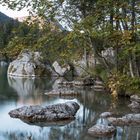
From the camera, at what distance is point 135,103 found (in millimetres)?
22969

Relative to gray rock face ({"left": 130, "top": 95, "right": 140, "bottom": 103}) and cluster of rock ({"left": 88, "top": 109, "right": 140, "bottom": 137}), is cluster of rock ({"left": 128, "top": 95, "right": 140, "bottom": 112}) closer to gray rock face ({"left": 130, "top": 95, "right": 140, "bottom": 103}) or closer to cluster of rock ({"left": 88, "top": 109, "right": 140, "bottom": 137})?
gray rock face ({"left": 130, "top": 95, "right": 140, "bottom": 103})

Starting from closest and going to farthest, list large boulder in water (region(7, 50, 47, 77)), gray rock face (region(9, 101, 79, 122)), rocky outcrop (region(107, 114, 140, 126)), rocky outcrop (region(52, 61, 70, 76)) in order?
1. rocky outcrop (region(107, 114, 140, 126))
2. gray rock face (region(9, 101, 79, 122))
3. rocky outcrop (region(52, 61, 70, 76))
4. large boulder in water (region(7, 50, 47, 77))

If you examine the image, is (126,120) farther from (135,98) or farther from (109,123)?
(135,98)

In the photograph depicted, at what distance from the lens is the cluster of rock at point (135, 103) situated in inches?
852

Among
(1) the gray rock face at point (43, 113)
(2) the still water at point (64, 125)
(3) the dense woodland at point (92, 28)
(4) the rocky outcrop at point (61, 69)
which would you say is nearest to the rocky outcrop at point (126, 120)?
(2) the still water at point (64, 125)

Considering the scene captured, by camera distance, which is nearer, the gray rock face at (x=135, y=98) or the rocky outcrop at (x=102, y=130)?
the rocky outcrop at (x=102, y=130)

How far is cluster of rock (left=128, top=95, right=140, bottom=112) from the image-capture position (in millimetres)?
21641

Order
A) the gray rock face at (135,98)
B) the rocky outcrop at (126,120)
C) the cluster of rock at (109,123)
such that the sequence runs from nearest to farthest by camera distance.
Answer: the cluster of rock at (109,123)
the rocky outcrop at (126,120)
the gray rock face at (135,98)

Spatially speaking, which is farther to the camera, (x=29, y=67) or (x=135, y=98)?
(x=29, y=67)

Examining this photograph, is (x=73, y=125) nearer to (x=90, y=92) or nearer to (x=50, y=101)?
(x=50, y=101)

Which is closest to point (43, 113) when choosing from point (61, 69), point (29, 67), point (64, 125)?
point (64, 125)

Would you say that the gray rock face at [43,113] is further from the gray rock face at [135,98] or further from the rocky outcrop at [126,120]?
the gray rock face at [135,98]

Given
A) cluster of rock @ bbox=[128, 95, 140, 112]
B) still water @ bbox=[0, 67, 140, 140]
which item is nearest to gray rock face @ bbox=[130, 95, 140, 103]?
cluster of rock @ bbox=[128, 95, 140, 112]

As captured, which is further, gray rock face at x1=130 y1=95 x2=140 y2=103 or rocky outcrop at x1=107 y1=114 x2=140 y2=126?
gray rock face at x1=130 y1=95 x2=140 y2=103
